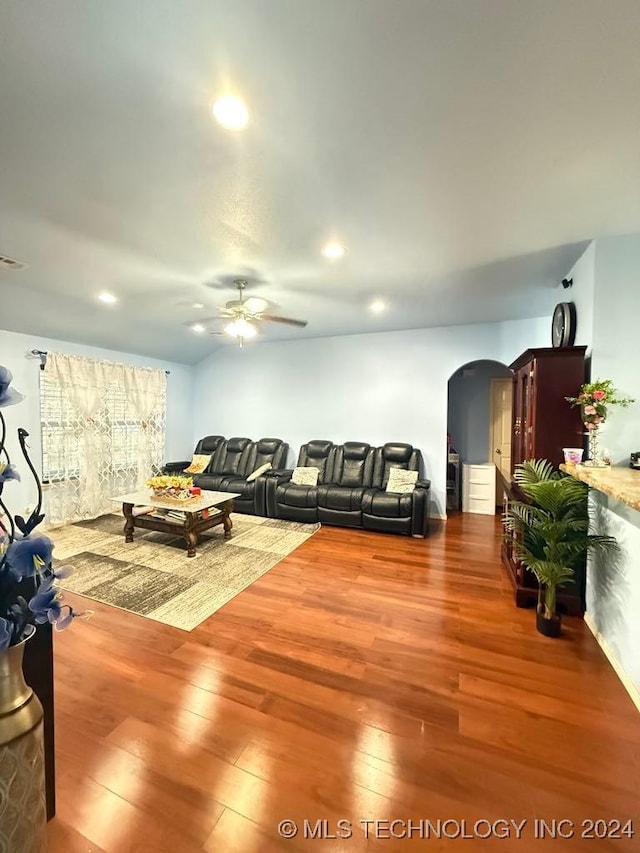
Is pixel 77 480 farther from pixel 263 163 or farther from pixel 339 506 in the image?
pixel 263 163

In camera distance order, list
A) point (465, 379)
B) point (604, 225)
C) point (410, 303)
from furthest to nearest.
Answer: point (465, 379), point (410, 303), point (604, 225)

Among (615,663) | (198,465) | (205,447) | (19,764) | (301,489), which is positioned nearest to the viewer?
(19,764)

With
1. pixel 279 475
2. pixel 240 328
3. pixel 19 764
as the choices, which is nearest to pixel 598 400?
pixel 240 328

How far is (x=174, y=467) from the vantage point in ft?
19.2

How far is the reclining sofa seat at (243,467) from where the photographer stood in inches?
200

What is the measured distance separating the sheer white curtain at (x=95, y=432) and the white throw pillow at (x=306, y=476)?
2.39m

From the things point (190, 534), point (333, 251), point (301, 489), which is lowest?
point (190, 534)

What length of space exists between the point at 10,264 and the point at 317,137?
2.86 metres

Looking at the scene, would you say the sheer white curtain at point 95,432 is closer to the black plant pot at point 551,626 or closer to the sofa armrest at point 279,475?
the sofa armrest at point 279,475

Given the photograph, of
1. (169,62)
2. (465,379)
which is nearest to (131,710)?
(169,62)

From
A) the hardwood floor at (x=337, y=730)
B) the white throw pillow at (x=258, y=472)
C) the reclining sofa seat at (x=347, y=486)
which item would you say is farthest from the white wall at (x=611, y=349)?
the white throw pillow at (x=258, y=472)

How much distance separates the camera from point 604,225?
2.31 metres

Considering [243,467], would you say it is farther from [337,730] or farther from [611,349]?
[611,349]

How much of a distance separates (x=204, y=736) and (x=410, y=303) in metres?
3.99
